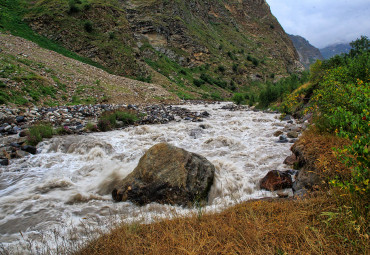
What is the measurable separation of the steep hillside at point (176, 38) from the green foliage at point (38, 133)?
19270mm

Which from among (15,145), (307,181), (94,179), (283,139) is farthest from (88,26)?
(307,181)

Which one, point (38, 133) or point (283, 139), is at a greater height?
point (38, 133)

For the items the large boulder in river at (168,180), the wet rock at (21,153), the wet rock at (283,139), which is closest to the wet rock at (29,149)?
the wet rock at (21,153)

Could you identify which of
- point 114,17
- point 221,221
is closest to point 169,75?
point 114,17

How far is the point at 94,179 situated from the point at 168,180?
2.62 metres

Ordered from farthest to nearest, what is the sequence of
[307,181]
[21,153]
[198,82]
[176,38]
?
1. [176,38]
2. [198,82]
3. [21,153]
4. [307,181]

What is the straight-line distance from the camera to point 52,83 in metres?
13.9

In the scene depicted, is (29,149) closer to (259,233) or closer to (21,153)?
(21,153)

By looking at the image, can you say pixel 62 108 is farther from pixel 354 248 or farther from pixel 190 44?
pixel 190 44

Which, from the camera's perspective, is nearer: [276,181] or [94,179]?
[276,181]

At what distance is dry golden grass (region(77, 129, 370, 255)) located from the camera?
212 cm

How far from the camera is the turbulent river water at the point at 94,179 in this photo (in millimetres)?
3723

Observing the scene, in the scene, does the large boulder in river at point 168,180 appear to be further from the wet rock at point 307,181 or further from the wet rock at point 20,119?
the wet rock at point 20,119

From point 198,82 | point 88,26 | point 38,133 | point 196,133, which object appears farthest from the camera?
point 198,82
